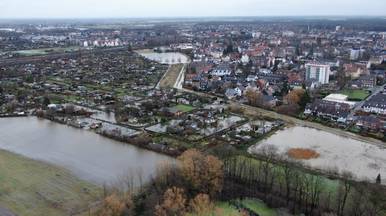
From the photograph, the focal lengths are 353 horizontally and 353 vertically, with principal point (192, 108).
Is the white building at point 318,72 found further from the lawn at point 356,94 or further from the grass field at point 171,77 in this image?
the grass field at point 171,77

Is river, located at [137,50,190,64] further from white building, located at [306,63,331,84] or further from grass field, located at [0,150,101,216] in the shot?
grass field, located at [0,150,101,216]

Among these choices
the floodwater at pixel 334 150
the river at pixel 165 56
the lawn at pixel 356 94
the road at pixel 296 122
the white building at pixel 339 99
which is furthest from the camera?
the river at pixel 165 56

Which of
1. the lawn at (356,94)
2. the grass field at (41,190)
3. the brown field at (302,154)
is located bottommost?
the brown field at (302,154)

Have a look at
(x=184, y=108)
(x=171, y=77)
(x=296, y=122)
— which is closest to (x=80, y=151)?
(x=184, y=108)

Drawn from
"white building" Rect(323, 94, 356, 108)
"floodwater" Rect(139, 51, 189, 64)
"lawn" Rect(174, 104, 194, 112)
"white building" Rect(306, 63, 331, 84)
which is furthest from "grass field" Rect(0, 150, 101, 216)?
"floodwater" Rect(139, 51, 189, 64)

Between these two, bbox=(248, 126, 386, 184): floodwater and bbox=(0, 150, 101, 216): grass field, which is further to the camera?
bbox=(248, 126, 386, 184): floodwater

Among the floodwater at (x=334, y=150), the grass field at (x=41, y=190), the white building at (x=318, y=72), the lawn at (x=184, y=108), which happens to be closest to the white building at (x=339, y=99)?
the floodwater at (x=334, y=150)

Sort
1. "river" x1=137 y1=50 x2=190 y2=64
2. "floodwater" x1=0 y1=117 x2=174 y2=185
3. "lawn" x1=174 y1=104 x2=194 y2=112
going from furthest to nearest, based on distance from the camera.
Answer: "river" x1=137 y1=50 x2=190 y2=64 → "lawn" x1=174 y1=104 x2=194 y2=112 → "floodwater" x1=0 y1=117 x2=174 y2=185
